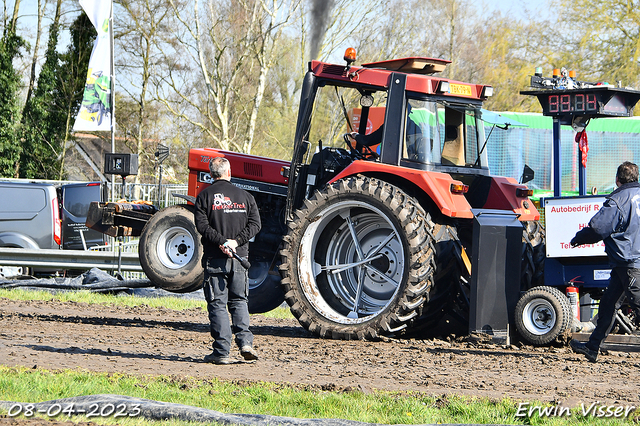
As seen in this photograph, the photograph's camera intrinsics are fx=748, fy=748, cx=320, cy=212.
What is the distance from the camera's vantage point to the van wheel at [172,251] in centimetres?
949

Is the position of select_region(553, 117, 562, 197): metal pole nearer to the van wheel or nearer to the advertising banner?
the advertising banner

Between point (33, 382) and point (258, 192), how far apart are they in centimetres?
475

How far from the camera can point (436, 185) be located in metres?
7.61

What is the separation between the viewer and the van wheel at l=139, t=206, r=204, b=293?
9492 millimetres

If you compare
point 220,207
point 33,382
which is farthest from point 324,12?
point 33,382

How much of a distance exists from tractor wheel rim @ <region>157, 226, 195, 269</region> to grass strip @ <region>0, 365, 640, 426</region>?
13.6 feet

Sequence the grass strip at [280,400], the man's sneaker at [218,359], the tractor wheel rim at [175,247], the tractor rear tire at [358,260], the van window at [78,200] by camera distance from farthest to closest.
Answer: the van window at [78,200] < the tractor wheel rim at [175,247] < the tractor rear tire at [358,260] < the man's sneaker at [218,359] < the grass strip at [280,400]

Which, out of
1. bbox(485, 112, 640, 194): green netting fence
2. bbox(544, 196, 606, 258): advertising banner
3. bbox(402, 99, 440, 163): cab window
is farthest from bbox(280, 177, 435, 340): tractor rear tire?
bbox(485, 112, 640, 194): green netting fence

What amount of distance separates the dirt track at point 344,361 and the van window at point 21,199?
671 cm

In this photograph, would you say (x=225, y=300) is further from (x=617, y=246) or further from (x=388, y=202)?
(x=617, y=246)

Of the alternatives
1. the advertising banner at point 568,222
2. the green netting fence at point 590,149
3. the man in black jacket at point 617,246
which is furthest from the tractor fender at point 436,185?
the green netting fence at point 590,149

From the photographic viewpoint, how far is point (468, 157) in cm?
843

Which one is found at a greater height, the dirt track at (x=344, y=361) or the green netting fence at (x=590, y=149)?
the green netting fence at (x=590, y=149)

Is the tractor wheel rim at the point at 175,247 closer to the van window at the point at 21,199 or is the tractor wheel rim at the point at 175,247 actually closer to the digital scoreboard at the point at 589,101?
the digital scoreboard at the point at 589,101
